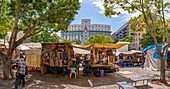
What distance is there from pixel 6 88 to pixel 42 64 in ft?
14.2

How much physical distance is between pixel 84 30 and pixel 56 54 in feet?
353

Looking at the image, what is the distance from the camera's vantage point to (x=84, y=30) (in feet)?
383

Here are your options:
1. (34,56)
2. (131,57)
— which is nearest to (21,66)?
(34,56)

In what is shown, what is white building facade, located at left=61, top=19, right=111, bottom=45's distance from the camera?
114 meters

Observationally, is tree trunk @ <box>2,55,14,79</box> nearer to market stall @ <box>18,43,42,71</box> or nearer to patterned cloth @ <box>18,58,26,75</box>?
patterned cloth @ <box>18,58,26,75</box>

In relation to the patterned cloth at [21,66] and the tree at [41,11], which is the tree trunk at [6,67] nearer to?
the tree at [41,11]

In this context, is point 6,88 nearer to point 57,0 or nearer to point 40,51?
point 40,51

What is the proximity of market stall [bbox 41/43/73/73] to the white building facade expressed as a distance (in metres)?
103

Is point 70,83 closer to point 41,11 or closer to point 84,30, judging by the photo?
point 41,11

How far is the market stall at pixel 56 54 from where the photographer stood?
9812 mm

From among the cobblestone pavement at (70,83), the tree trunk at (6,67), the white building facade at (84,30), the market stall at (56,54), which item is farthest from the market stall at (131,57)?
the white building facade at (84,30)

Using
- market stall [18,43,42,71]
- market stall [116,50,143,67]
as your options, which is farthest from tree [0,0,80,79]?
market stall [116,50,143,67]

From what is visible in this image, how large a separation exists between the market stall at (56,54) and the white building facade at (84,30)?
339ft

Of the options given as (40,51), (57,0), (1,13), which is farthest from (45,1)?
(40,51)
